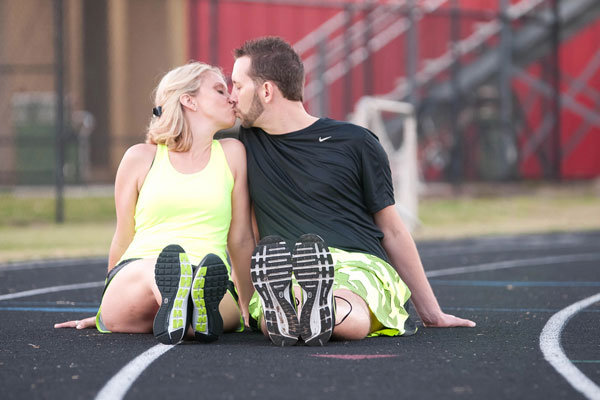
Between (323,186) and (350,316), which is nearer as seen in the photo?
(350,316)

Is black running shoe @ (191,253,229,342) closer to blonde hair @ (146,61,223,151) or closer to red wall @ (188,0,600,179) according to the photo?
blonde hair @ (146,61,223,151)

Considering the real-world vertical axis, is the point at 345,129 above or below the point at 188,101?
below

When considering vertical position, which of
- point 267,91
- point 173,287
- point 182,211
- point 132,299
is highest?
point 267,91

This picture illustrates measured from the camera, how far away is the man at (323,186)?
5.40m

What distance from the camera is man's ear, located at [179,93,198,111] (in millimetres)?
5559

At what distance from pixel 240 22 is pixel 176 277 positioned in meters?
17.5

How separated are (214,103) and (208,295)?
1.19 m


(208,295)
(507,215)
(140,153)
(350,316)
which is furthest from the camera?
(507,215)

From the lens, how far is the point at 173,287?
485cm

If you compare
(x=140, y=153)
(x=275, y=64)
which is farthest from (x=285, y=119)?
(x=140, y=153)

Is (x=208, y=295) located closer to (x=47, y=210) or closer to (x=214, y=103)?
(x=214, y=103)

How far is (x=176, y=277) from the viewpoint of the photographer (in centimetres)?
482

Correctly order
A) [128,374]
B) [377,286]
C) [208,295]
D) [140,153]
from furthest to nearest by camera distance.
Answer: [140,153] < [377,286] < [208,295] < [128,374]

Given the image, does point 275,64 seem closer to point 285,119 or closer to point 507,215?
point 285,119
